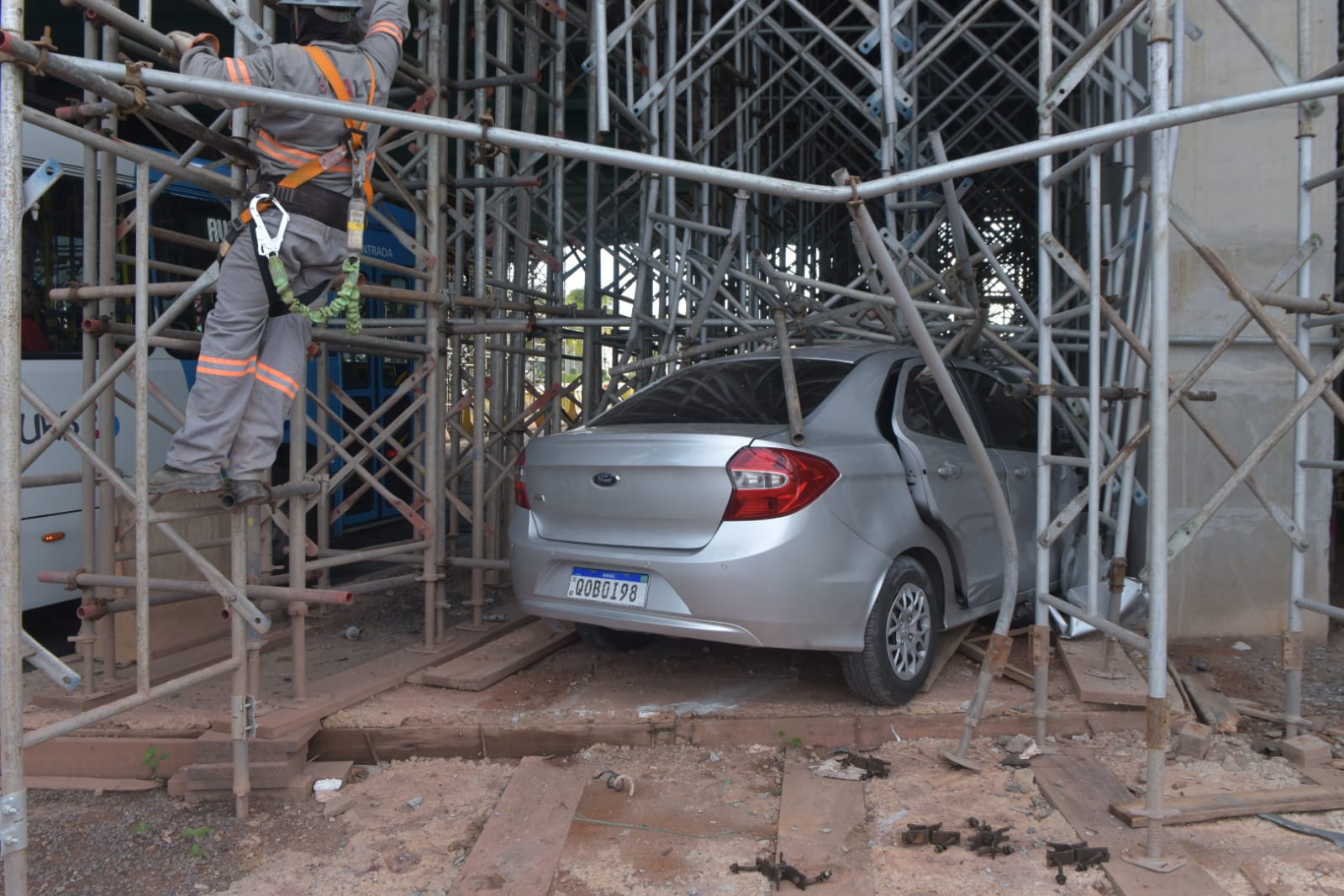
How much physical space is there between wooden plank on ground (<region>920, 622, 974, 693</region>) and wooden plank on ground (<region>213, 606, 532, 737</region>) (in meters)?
2.20

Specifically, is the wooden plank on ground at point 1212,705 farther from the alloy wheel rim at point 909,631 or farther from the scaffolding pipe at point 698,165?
the scaffolding pipe at point 698,165

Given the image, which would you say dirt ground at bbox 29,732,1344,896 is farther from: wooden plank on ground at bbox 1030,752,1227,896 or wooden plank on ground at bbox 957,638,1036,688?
wooden plank on ground at bbox 957,638,1036,688

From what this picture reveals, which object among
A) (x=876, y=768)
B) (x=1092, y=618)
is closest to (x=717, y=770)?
(x=876, y=768)

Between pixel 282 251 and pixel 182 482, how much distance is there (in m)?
0.81

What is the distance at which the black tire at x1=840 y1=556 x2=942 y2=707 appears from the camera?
156 inches

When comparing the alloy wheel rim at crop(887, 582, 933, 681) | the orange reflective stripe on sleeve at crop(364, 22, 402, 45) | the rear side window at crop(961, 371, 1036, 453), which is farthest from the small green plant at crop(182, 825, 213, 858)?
the rear side window at crop(961, 371, 1036, 453)

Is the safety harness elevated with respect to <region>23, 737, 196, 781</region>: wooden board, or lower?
elevated

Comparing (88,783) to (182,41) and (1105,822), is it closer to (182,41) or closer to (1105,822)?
(182,41)

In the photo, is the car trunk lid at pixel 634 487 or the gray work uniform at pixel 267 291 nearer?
the gray work uniform at pixel 267 291

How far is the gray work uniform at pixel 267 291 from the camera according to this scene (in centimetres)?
319

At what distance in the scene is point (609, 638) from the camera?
4.87 meters

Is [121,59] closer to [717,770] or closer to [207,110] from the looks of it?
[207,110]

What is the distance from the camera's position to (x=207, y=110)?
6.11 metres

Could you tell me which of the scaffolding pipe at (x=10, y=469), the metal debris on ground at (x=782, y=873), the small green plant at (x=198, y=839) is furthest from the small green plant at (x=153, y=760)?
the metal debris on ground at (x=782, y=873)
